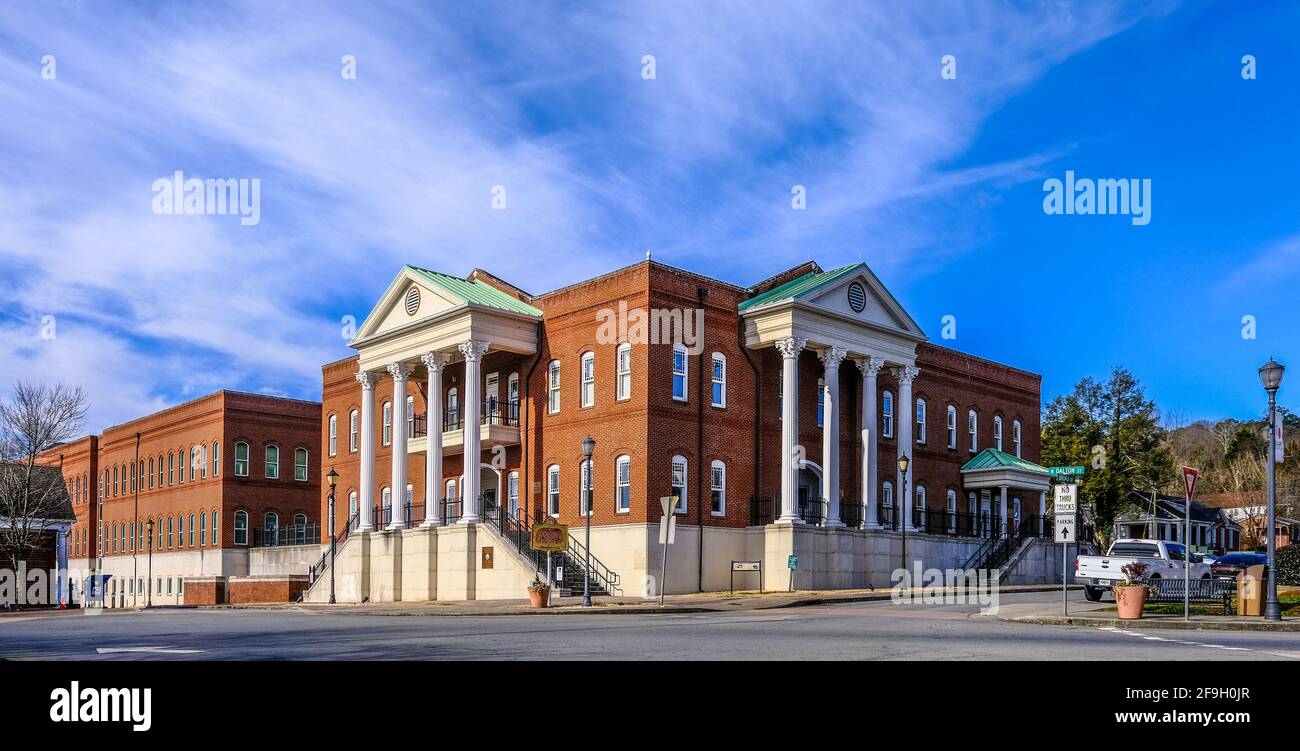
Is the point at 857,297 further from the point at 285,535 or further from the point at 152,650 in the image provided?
the point at 285,535

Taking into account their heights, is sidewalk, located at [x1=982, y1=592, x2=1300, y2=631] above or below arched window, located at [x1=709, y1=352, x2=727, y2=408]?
below

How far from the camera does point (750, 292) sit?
1694 inches

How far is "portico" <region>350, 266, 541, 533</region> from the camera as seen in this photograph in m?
42.3

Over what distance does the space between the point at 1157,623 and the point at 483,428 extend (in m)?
26.5

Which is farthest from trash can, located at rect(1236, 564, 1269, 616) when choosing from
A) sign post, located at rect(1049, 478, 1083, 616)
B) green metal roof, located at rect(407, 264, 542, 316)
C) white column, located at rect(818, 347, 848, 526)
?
green metal roof, located at rect(407, 264, 542, 316)

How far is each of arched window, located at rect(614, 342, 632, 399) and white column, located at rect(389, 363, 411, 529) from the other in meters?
9.93

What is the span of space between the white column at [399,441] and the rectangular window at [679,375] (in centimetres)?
1169

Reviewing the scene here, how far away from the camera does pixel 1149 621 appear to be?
23.1m

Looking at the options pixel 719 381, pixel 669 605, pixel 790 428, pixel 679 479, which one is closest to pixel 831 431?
pixel 790 428

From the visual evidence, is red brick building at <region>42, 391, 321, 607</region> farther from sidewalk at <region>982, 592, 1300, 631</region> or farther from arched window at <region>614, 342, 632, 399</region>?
sidewalk at <region>982, 592, 1300, 631</region>

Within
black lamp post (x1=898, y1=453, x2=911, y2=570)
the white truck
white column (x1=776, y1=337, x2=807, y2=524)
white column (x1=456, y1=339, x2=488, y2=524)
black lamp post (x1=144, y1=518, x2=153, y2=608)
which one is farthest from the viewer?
black lamp post (x1=144, y1=518, x2=153, y2=608)
